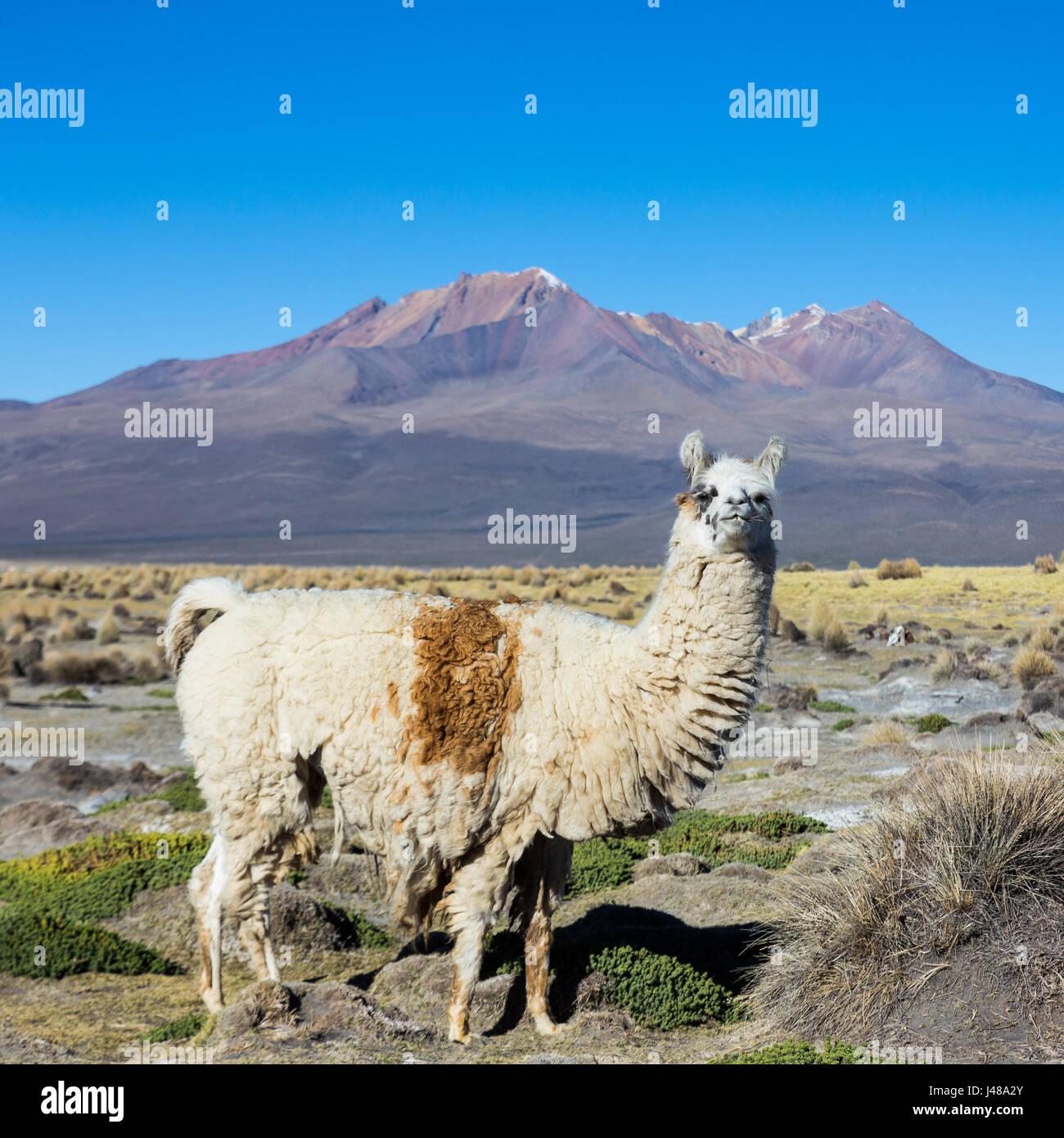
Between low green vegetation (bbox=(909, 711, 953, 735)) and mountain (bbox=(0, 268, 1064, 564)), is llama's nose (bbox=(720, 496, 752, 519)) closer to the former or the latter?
low green vegetation (bbox=(909, 711, 953, 735))

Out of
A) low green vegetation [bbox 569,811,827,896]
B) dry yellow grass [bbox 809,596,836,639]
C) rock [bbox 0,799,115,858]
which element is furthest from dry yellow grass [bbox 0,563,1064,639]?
rock [bbox 0,799,115,858]

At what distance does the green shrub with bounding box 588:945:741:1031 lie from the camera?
6.44 metres

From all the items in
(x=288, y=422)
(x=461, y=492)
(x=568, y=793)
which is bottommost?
(x=568, y=793)

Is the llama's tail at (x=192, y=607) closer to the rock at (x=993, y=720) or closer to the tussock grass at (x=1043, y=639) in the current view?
the rock at (x=993, y=720)

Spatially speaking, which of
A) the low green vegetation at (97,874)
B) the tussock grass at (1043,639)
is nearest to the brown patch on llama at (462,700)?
the low green vegetation at (97,874)

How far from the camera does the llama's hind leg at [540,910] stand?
6.20m

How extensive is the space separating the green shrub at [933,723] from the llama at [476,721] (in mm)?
9833

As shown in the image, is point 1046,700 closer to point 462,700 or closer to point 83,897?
point 462,700

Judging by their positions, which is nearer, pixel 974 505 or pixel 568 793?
pixel 568 793

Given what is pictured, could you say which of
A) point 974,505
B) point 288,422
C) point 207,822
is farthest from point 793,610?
point 288,422
